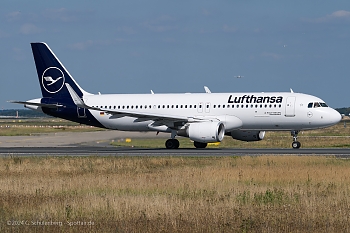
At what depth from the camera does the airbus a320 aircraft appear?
43.6m

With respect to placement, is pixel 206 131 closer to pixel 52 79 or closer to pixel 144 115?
pixel 144 115

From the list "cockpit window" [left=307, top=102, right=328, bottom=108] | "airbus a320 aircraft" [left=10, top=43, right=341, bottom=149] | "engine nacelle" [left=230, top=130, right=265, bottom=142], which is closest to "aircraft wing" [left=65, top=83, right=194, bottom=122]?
"airbus a320 aircraft" [left=10, top=43, right=341, bottom=149]

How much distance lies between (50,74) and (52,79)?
0.49m

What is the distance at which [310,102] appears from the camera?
4384cm

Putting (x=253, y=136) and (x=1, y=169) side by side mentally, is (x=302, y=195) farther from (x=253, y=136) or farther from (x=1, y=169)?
(x=253, y=136)

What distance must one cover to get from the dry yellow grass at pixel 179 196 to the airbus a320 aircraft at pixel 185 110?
1374cm

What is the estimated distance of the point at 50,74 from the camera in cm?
5038

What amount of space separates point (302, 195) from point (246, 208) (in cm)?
293

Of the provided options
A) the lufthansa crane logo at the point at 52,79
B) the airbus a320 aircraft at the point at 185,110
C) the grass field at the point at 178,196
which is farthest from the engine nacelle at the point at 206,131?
the lufthansa crane logo at the point at 52,79

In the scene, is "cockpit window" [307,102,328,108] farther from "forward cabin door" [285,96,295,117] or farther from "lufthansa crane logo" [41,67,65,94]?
"lufthansa crane logo" [41,67,65,94]

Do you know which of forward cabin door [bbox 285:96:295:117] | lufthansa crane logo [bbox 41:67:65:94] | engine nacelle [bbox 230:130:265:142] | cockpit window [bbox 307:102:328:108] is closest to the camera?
forward cabin door [bbox 285:96:295:117]

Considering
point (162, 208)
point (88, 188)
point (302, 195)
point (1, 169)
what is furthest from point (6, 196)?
point (1, 169)

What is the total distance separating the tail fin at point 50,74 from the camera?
50.1 metres

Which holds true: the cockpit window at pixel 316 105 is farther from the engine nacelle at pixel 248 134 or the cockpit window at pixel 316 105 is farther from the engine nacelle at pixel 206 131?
the engine nacelle at pixel 206 131
